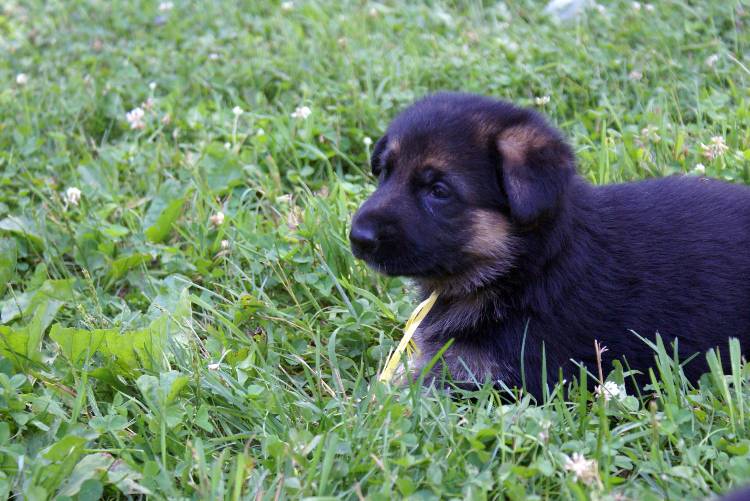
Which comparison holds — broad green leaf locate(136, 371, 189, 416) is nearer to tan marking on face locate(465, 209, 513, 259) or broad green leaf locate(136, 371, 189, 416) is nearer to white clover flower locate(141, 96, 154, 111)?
tan marking on face locate(465, 209, 513, 259)

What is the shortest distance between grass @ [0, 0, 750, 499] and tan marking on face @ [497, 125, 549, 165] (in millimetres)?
862

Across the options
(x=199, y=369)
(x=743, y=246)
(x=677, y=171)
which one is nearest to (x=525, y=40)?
(x=677, y=171)

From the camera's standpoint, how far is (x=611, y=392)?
323cm

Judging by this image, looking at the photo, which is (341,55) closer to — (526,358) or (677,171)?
(677,171)

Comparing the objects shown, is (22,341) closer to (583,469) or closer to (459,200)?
(459,200)

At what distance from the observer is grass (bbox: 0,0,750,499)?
297 centimetres

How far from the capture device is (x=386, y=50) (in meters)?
6.48

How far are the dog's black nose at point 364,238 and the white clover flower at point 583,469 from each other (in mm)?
1171

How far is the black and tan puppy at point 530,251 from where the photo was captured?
3.54 meters

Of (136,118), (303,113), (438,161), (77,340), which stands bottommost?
(77,340)

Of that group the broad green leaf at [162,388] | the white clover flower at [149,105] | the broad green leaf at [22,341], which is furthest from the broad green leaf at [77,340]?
the white clover flower at [149,105]

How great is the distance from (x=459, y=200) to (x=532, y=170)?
0.30 metres

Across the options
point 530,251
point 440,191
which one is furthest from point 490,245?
point 440,191

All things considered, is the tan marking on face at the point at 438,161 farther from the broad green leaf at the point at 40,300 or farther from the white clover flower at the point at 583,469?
the broad green leaf at the point at 40,300
